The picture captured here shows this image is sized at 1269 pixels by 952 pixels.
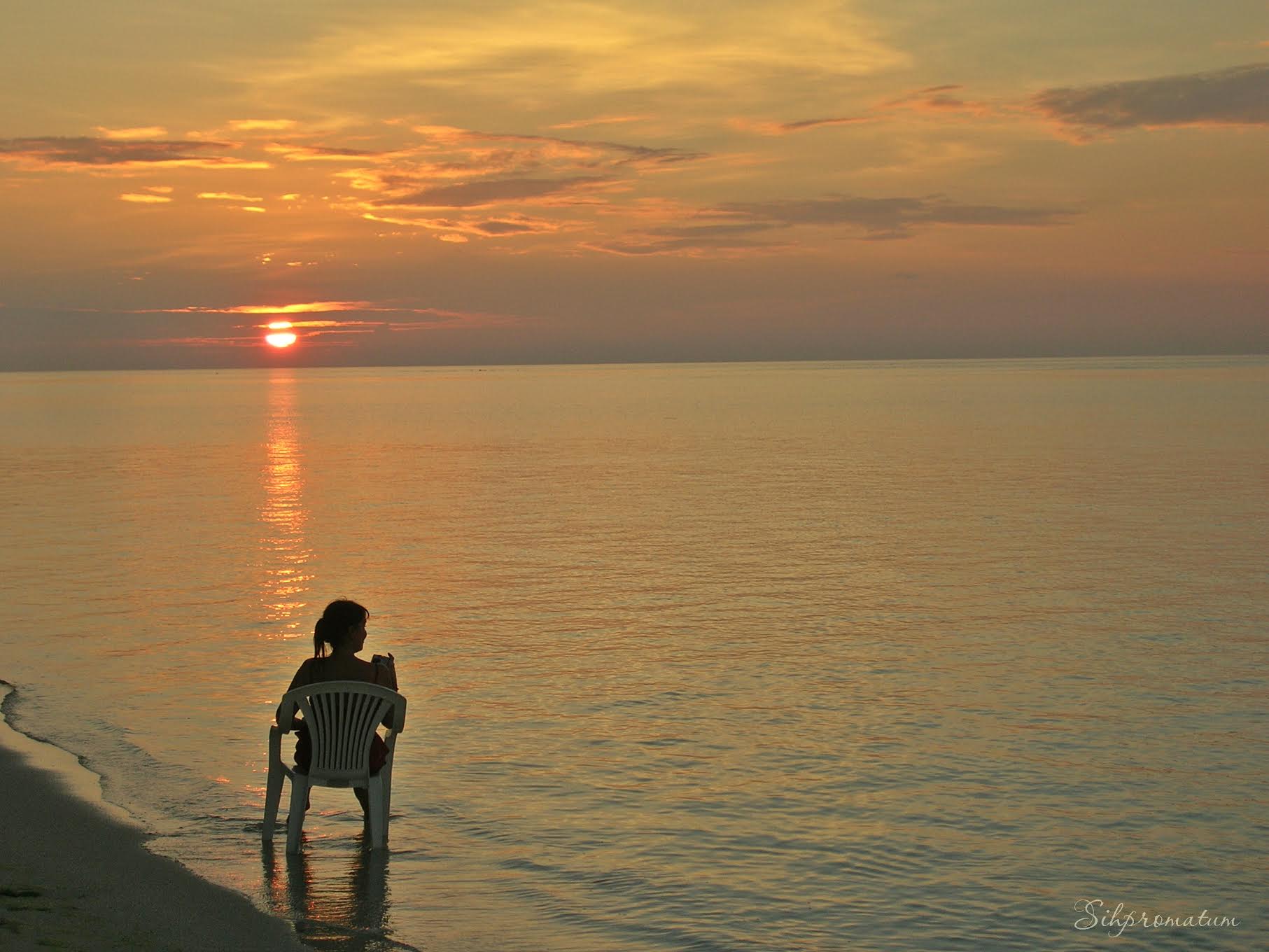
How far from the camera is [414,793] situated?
10.3 meters

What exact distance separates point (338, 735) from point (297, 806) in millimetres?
562

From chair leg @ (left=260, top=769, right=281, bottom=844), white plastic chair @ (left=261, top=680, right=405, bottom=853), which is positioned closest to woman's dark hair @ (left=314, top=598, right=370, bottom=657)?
white plastic chair @ (left=261, top=680, right=405, bottom=853)

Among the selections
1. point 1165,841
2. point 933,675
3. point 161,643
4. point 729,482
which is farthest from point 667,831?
point 729,482

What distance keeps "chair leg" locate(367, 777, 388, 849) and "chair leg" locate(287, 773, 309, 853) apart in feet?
1.31

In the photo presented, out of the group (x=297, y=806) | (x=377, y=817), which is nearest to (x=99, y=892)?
(x=297, y=806)

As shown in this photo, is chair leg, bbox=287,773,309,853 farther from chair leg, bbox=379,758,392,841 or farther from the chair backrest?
chair leg, bbox=379,758,392,841

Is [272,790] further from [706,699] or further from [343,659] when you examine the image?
[706,699]

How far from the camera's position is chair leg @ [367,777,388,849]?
27.9 feet

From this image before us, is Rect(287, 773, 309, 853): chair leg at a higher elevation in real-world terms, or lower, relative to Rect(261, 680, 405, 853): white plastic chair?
lower

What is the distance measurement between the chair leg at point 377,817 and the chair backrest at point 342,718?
0.16 meters

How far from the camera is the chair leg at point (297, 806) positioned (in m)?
8.41

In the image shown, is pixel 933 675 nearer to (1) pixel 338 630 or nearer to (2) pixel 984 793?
(2) pixel 984 793

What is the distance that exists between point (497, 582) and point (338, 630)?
12382mm

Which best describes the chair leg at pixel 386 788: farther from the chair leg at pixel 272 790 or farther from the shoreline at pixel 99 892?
the shoreline at pixel 99 892
